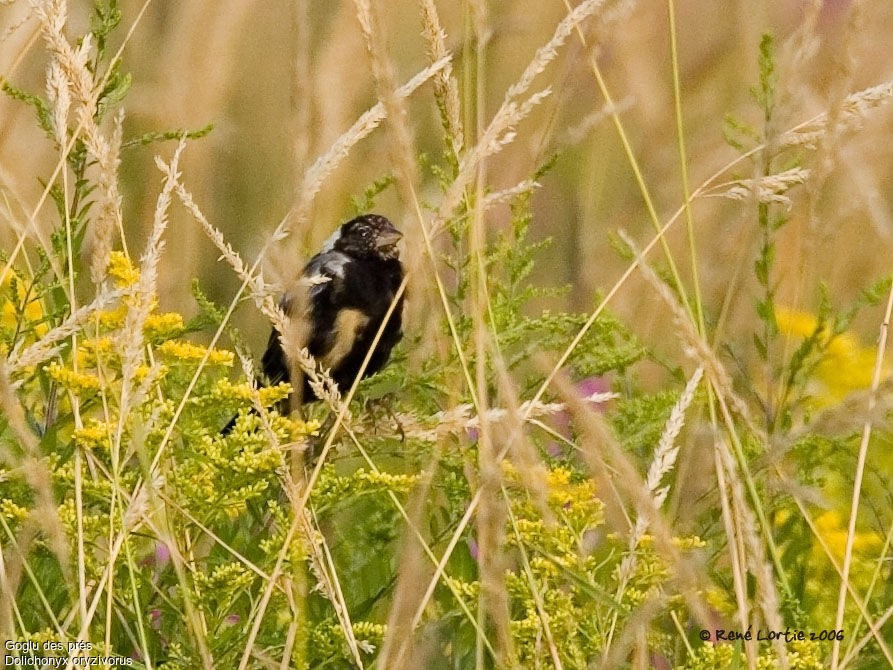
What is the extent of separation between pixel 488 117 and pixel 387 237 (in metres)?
0.36

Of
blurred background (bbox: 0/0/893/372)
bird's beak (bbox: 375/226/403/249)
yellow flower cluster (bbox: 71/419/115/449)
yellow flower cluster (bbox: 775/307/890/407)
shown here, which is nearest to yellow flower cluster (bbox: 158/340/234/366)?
yellow flower cluster (bbox: 71/419/115/449)

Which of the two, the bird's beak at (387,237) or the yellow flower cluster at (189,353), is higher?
the yellow flower cluster at (189,353)

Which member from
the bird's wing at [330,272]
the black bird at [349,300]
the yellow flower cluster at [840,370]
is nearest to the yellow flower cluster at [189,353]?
the yellow flower cluster at [840,370]

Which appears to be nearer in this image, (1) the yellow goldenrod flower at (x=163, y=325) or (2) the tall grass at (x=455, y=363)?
(2) the tall grass at (x=455, y=363)

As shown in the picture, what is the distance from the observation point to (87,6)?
2.49 meters

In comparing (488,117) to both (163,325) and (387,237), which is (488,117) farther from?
(163,325)

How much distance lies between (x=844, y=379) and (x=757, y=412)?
0.18 meters

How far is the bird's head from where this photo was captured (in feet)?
8.03

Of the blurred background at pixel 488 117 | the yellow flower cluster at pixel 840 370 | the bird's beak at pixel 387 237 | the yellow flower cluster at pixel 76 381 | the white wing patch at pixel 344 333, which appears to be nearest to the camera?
the yellow flower cluster at pixel 76 381

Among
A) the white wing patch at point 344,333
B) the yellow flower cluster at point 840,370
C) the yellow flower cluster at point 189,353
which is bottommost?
the white wing patch at point 344,333

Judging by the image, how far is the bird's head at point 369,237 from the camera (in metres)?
2.45

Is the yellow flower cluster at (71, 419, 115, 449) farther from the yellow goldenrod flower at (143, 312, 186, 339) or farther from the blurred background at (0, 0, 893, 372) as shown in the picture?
the blurred background at (0, 0, 893, 372)

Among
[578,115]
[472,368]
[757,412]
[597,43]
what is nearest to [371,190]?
[472,368]

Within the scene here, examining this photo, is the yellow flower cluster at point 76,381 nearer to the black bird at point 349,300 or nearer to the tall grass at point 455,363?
the tall grass at point 455,363
